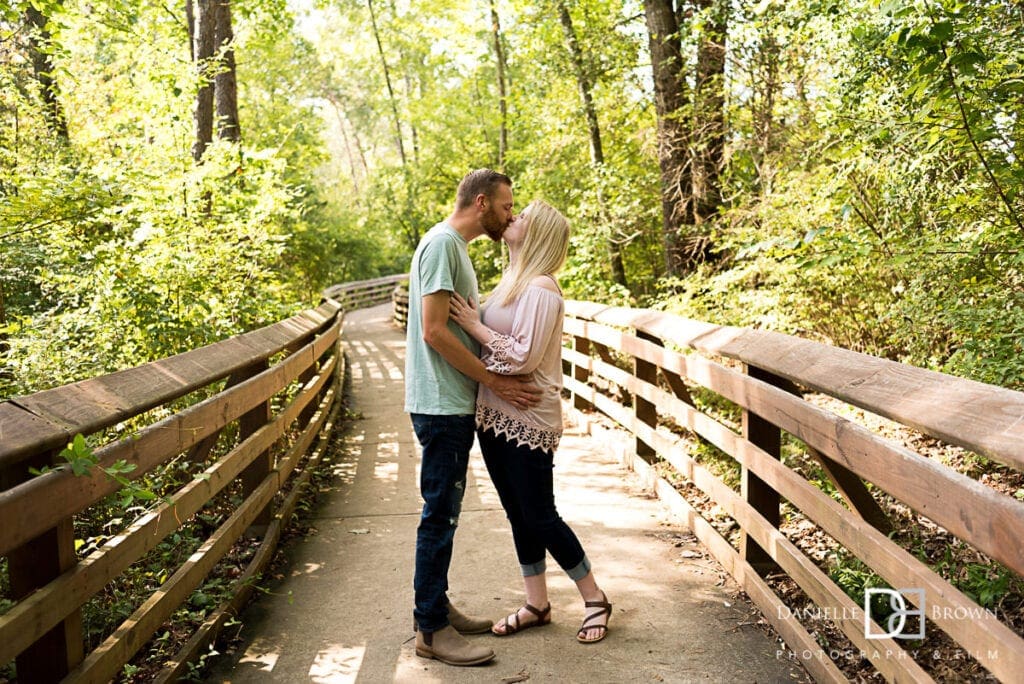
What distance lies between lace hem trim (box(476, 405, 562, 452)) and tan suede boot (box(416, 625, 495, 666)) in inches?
33.6

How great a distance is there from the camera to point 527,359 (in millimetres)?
3764

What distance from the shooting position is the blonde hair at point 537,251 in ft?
12.7

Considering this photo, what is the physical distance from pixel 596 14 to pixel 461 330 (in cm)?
1123

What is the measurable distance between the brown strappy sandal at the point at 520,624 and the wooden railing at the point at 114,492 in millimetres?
1258

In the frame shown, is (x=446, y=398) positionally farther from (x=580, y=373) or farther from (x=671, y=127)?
(x=671, y=127)

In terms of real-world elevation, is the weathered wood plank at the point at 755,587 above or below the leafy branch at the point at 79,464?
below

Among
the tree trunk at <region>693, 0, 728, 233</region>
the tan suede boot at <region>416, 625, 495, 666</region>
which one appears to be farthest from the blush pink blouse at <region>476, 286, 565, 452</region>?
the tree trunk at <region>693, 0, 728, 233</region>

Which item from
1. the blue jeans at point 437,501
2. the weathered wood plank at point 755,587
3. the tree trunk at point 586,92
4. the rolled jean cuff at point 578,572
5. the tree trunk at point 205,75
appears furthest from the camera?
the tree trunk at point 586,92

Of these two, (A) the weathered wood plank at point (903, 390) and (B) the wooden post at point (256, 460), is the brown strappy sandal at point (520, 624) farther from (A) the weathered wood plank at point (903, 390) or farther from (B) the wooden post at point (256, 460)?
(B) the wooden post at point (256, 460)

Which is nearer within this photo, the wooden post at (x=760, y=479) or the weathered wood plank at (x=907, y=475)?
the weathered wood plank at (x=907, y=475)

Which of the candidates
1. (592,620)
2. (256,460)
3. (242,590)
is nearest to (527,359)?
(592,620)

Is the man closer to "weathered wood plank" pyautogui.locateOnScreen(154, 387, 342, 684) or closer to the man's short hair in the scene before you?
the man's short hair

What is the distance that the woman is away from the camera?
12.4 ft

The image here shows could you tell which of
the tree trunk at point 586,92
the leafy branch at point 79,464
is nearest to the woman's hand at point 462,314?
the leafy branch at point 79,464
